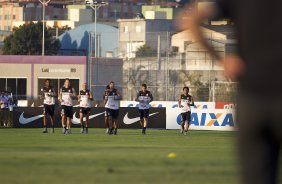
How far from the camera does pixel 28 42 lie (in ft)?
462

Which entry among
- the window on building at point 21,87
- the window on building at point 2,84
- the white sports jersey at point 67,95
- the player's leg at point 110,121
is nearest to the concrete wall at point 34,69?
the window on building at point 2,84

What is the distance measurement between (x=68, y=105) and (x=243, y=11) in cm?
3297

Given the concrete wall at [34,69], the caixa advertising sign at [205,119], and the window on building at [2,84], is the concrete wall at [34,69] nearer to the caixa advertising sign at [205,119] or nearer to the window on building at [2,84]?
the window on building at [2,84]

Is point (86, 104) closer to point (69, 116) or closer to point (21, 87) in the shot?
point (69, 116)

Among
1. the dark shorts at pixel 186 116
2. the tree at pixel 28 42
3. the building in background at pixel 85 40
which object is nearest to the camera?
the dark shorts at pixel 186 116

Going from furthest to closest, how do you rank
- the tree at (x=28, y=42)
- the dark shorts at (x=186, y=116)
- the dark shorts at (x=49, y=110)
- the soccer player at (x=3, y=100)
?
the tree at (x=28, y=42)
the soccer player at (x=3, y=100)
the dark shorts at (x=186, y=116)
the dark shorts at (x=49, y=110)

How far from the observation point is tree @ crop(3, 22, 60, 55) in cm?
13712

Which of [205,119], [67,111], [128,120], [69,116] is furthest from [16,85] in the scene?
[69,116]

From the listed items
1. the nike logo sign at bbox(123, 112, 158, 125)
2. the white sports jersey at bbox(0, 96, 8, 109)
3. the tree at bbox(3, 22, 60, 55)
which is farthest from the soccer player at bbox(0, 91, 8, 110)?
the tree at bbox(3, 22, 60, 55)

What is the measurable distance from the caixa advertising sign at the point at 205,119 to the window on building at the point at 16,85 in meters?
43.3

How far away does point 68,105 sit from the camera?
37.9m

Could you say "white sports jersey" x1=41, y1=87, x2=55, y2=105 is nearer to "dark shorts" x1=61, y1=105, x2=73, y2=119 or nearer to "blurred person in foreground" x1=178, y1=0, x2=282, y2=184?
"dark shorts" x1=61, y1=105, x2=73, y2=119

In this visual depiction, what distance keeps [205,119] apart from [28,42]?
96.6 metres

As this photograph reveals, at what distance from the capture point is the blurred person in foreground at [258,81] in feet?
16.6
